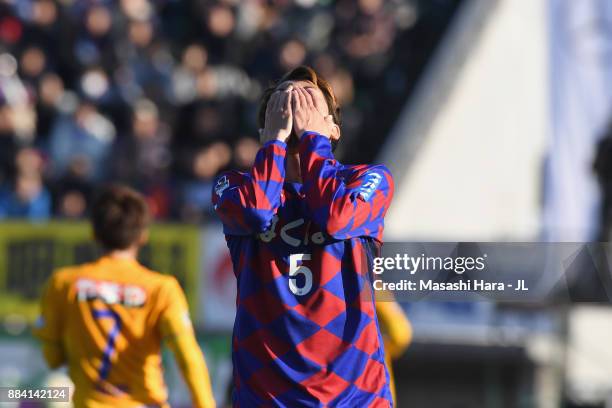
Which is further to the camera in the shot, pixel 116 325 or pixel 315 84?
pixel 116 325

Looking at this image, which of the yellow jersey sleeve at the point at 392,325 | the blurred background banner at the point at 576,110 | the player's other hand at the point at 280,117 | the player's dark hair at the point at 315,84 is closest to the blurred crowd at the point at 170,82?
the blurred background banner at the point at 576,110

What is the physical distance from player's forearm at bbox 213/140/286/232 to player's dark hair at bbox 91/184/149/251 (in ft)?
6.26

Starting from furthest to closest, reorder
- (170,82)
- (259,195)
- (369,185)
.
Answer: (170,82) < (369,185) < (259,195)

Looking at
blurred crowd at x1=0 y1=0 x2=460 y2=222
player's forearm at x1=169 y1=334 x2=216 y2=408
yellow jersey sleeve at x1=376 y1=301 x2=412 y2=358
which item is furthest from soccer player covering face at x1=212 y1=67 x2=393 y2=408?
blurred crowd at x1=0 y1=0 x2=460 y2=222

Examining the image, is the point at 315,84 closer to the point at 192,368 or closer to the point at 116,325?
the point at 192,368

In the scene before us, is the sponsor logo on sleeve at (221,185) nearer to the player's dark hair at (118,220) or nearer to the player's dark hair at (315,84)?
the player's dark hair at (315,84)

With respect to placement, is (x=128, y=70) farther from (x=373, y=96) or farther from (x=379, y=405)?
(x=379, y=405)

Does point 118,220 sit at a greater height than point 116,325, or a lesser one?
greater

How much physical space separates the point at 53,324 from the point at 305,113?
94.3 inches

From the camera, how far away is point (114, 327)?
562 cm

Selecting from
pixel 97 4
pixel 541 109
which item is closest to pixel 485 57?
pixel 541 109

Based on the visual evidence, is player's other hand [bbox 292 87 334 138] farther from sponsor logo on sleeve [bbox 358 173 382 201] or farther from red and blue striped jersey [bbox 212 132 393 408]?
sponsor logo on sleeve [bbox 358 173 382 201]

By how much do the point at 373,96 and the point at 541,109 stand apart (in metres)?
2.08

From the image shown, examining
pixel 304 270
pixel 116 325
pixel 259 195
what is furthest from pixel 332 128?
pixel 116 325
